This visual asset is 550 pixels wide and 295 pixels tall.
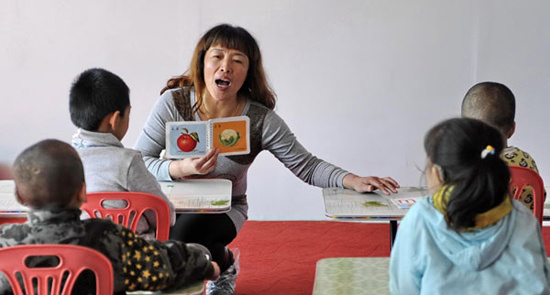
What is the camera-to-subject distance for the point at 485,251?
1.68 m

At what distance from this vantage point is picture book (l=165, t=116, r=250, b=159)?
306 cm

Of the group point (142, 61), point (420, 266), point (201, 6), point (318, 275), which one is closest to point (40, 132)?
point (142, 61)

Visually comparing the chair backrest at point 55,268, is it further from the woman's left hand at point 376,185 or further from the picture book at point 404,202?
the woman's left hand at point 376,185

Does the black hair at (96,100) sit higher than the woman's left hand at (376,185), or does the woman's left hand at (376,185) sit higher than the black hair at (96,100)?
the black hair at (96,100)

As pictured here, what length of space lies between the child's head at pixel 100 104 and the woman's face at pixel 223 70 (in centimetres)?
70

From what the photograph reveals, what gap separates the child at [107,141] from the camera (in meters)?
2.53

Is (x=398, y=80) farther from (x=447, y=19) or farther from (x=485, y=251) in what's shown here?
(x=485, y=251)

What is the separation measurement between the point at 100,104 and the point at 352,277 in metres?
1.07

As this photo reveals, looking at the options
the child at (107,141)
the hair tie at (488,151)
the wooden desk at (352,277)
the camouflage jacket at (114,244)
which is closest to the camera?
the hair tie at (488,151)

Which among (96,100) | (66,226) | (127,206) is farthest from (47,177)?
(96,100)

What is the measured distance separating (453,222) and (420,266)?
0.13 meters

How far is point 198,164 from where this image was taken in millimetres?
3000

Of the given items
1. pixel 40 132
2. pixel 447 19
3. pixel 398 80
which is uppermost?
pixel 447 19

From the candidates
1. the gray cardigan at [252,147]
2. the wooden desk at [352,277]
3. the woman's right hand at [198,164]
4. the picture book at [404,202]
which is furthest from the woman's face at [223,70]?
the wooden desk at [352,277]
